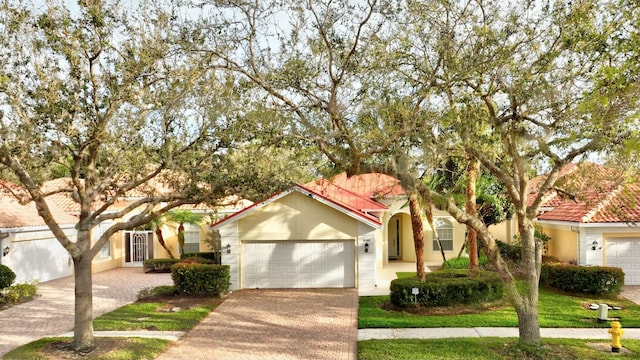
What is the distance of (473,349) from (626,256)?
12073mm

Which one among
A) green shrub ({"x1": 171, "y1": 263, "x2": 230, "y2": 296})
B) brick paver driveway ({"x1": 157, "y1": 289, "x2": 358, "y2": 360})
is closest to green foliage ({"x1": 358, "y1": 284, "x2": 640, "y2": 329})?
brick paver driveway ({"x1": 157, "y1": 289, "x2": 358, "y2": 360})

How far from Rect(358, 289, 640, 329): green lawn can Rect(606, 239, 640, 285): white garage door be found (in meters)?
3.46

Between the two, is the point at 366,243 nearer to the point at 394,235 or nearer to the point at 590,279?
the point at 590,279

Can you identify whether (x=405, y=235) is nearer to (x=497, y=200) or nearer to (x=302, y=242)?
(x=497, y=200)

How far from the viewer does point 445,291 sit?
1528cm

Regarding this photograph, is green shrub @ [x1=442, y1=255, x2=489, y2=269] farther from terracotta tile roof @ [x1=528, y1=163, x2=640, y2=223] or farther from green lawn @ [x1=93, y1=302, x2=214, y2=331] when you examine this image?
green lawn @ [x1=93, y1=302, x2=214, y2=331]

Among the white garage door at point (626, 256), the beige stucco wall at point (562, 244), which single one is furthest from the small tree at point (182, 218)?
the white garage door at point (626, 256)

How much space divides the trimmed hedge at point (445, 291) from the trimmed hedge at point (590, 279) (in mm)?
3447

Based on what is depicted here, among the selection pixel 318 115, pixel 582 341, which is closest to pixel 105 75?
A: pixel 318 115

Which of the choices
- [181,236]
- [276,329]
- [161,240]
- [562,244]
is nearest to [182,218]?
[181,236]

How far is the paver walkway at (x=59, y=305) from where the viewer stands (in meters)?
13.3

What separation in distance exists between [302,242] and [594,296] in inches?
419

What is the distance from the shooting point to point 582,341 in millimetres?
11719

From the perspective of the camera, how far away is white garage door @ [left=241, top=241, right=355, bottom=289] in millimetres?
19984
